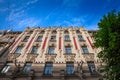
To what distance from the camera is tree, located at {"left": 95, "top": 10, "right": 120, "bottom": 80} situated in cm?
1143

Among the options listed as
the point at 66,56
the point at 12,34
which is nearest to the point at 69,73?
the point at 66,56

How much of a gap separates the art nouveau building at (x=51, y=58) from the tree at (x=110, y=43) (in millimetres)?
4531

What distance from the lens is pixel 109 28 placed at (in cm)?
1252

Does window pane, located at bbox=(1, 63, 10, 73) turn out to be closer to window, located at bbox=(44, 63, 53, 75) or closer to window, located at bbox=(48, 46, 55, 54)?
window, located at bbox=(44, 63, 53, 75)

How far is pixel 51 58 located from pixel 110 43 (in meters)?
9.63

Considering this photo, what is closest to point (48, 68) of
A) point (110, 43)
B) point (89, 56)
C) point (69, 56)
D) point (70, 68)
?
point (70, 68)

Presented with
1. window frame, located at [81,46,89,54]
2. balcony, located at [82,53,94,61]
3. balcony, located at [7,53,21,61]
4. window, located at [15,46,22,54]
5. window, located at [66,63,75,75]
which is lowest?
window, located at [66,63,75,75]

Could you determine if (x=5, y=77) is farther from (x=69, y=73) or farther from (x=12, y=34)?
(x=12, y=34)

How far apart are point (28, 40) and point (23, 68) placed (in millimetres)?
7130

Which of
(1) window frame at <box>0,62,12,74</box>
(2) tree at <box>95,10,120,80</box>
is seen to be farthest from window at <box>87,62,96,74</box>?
(1) window frame at <box>0,62,12,74</box>

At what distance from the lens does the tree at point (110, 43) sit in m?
11.4

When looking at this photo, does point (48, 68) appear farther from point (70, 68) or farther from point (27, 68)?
point (70, 68)

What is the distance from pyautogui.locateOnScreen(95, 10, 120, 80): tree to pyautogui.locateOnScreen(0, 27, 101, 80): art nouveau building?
453cm

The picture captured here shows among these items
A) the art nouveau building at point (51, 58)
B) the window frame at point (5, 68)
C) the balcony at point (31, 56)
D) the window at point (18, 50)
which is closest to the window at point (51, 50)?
the art nouveau building at point (51, 58)
